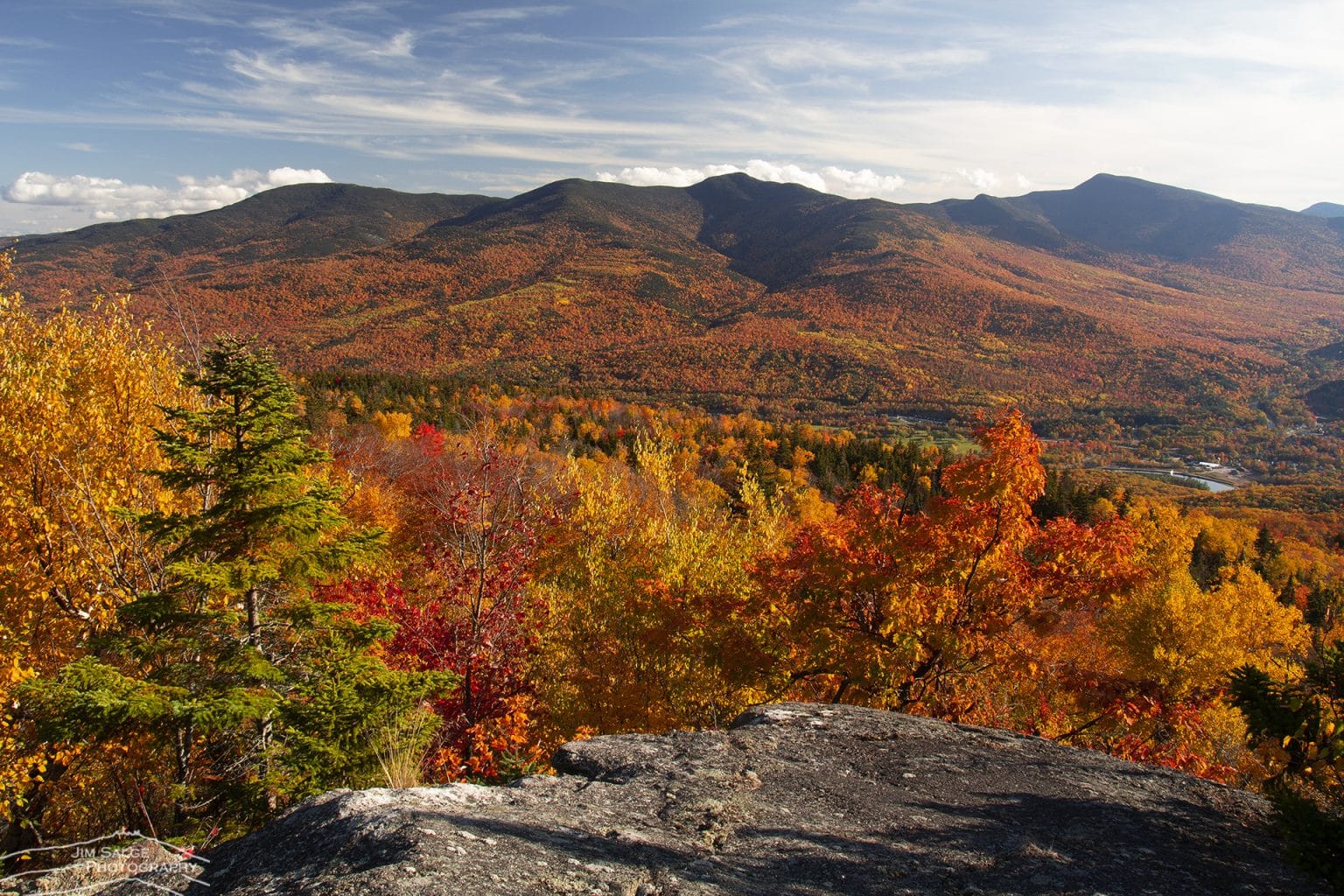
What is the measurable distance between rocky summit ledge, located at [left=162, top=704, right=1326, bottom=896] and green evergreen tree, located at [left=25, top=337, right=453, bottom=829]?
109 inches

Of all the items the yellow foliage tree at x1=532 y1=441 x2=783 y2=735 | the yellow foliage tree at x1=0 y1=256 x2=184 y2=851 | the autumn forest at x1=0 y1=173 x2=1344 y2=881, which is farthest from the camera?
the yellow foliage tree at x1=532 y1=441 x2=783 y2=735

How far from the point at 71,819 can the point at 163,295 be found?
37.9ft

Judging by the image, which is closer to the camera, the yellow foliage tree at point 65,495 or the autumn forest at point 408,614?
the autumn forest at point 408,614

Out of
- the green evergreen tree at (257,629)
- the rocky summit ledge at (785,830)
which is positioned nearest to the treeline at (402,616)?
the green evergreen tree at (257,629)

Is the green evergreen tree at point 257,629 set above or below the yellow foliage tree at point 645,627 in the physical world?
above

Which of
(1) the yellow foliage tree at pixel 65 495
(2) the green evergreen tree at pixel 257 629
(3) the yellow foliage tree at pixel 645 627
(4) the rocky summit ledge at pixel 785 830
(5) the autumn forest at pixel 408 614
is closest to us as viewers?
(4) the rocky summit ledge at pixel 785 830

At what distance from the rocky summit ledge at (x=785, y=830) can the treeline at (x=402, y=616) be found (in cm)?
127

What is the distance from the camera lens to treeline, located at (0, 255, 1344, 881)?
27.2ft

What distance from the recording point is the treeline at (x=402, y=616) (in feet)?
27.2

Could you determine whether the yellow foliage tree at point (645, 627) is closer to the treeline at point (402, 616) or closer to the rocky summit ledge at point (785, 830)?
the treeline at point (402, 616)

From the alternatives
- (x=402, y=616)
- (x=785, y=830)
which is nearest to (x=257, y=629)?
(x=402, y=616)

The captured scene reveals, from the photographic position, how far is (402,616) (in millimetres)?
13273

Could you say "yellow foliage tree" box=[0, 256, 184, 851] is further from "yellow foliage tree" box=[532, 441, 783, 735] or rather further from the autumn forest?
"yellow foliage tree" box=[532, 441, 783, 735]

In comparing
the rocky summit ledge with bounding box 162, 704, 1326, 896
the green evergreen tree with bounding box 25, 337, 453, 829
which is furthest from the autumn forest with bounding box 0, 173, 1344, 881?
the rocky summit ledge with bounding box 162, 704, 1326, 896
